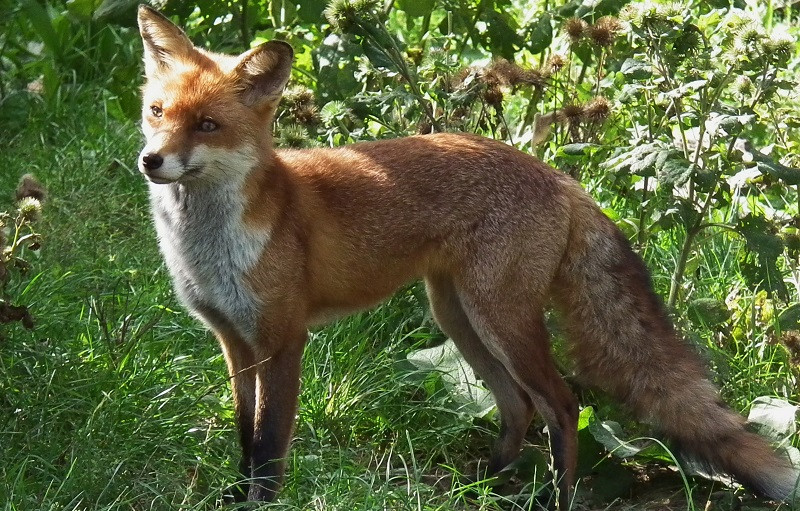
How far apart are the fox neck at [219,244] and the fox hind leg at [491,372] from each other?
886mm

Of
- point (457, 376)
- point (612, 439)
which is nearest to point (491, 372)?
point (457, 376)

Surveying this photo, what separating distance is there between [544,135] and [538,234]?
1291mm

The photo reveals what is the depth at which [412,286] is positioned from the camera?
204 inches

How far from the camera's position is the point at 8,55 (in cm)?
718

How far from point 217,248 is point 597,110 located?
1952 mm

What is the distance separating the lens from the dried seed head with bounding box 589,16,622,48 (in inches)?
190

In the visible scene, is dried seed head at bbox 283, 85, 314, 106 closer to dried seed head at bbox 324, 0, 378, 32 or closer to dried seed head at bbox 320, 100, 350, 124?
dried seed head at bbox 320, 100, 350, 124

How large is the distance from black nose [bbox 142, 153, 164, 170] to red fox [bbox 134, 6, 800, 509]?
4.4 inches

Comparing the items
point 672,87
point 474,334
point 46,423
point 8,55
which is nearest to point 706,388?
point 474,334

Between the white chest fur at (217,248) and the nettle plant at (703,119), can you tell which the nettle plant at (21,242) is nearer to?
the white chest fur at (217,248)

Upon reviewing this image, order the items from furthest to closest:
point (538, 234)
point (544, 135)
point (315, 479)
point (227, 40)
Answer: point (227, 40)
point (544, 135)
point (538, 234)
point (315, 479)

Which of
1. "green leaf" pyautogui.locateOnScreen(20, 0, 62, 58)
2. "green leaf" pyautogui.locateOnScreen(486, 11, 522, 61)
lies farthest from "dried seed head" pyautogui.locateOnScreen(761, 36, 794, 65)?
"green leaf" pyautogui.locateOnScreen(20, 0, 62, 58)

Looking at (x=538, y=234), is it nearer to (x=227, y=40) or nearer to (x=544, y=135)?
(x=544, y=135)

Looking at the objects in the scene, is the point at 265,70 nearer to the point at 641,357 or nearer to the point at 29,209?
the point at 29,209
